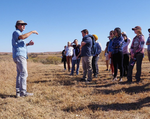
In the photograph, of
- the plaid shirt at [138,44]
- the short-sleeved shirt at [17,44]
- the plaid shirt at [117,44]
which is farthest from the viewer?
the plaid shirt at [117,44]

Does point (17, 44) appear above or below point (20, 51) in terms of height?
above

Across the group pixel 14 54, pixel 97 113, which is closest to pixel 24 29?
pixel 14 54

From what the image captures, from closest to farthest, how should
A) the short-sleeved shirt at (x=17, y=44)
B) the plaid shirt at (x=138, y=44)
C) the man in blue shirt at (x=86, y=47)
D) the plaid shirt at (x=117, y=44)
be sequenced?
the short-sleeved shirt at (x=17, y=44), the plaid shirt at (x=138, y=44), the plaid shirt at (x=117, y=44), the man in blue shirt at (x=86, y=47)

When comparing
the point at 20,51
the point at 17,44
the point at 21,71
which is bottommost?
the point at 21,71

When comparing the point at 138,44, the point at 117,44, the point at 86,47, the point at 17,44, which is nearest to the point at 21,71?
the point at 17,44

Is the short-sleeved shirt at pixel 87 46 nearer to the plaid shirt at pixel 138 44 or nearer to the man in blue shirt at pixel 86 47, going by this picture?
the man in blue shirt at pixel 86 47

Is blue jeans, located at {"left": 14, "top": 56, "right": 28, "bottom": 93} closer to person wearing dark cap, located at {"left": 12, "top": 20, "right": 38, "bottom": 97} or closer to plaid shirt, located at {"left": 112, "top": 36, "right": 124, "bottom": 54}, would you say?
person wearing dark cap, located at {"left": 12, "top": 20, "right": 38, "bottom": 97}

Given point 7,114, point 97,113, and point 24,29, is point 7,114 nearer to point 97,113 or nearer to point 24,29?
point 97,113

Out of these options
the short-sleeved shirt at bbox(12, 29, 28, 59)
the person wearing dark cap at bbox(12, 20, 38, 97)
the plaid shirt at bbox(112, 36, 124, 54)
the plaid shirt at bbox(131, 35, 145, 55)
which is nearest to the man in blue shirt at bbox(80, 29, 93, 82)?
the plaid shirt at bbox(112, 36, 124, 54)

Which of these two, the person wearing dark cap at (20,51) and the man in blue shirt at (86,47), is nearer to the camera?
the person wearing dark cap at (20,51)

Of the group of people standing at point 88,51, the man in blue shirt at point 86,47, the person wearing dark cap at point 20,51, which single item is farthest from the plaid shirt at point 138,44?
the person wearing dark cap at point 20,51

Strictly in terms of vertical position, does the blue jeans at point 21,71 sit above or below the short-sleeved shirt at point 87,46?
below

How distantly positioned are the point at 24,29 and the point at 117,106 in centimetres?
316

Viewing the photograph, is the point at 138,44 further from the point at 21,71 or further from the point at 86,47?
the point at 21,71
